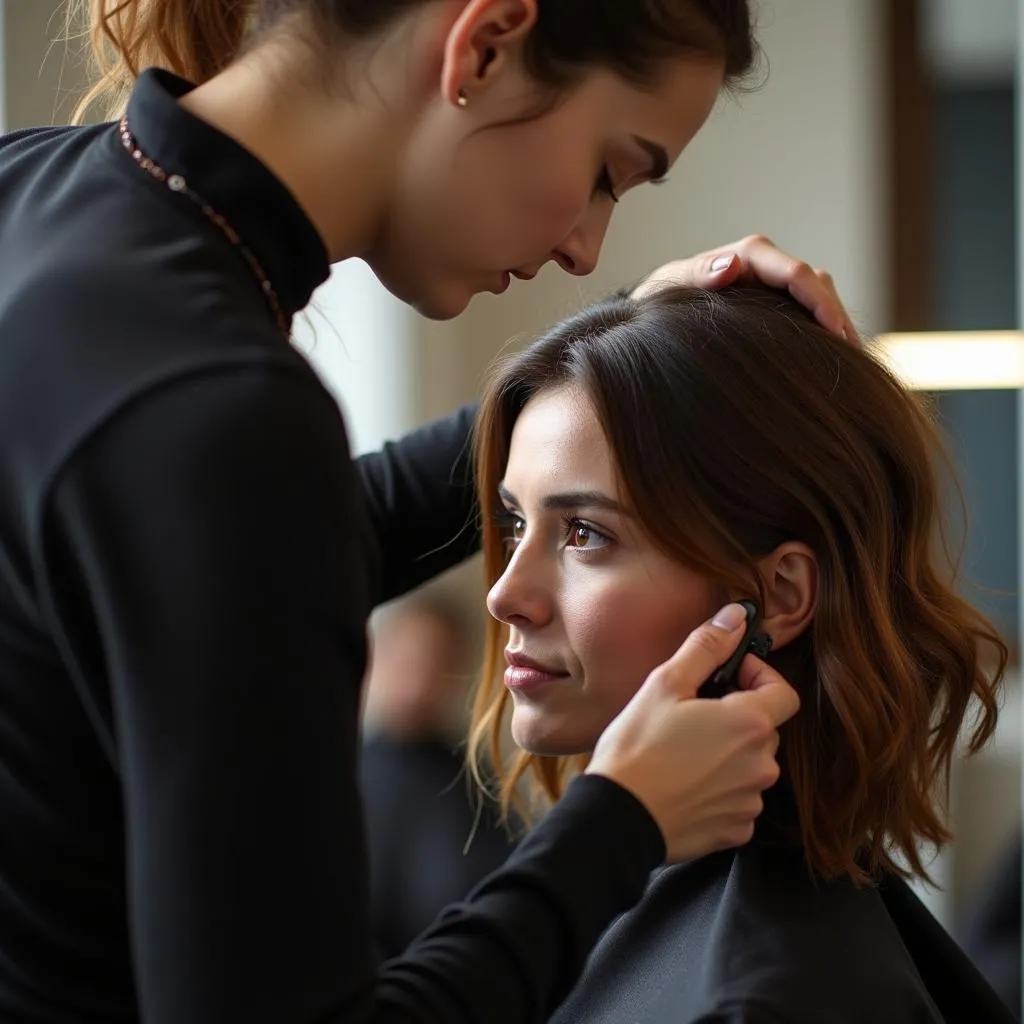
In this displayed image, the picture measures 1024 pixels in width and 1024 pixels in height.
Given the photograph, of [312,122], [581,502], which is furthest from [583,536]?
[312,122]

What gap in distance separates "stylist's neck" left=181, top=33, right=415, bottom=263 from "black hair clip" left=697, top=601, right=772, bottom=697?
0.43 meters

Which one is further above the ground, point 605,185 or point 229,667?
point 605,185

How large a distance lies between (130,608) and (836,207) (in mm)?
3181

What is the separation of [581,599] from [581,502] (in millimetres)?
80

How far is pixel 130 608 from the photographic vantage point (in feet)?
2.23

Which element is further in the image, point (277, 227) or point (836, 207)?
point (836, 207)

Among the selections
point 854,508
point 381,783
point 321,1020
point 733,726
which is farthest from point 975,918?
point 321,1020

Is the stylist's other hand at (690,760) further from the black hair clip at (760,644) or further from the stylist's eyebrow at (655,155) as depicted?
the stylist's eyebrow at (655,155)

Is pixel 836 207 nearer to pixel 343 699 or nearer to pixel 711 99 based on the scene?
pixel 711 99

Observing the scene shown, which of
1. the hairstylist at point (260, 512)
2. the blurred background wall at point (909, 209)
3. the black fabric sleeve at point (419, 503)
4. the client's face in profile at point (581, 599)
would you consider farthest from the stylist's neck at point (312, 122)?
the blurred background wall at point (909, 209)

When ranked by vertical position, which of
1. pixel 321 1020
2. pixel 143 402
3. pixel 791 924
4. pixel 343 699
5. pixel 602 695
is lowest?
pixel 791 924

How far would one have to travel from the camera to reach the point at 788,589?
1259 millimetres

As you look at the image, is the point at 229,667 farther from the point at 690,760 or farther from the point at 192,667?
the point at 690,760

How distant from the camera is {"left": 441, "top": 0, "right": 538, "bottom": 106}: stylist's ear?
817 millimetres
